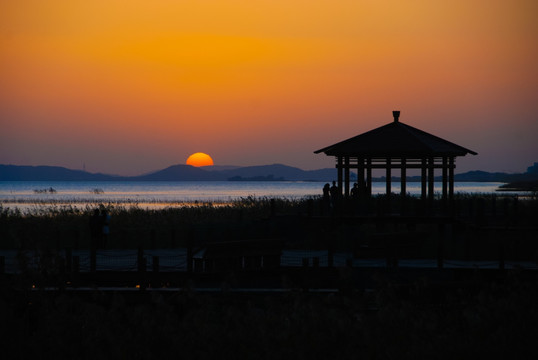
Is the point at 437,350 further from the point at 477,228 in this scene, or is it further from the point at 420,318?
the point at 477,228

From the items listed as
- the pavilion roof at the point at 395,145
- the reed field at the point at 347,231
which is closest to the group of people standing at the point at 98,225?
the reed field at the point at 347,231

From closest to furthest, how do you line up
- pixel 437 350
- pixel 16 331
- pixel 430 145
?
pixel 437 350, pixel 16 331, pixel 430 145

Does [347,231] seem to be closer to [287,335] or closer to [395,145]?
[395,145]

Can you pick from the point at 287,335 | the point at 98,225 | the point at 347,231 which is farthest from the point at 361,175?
the point at 287,335

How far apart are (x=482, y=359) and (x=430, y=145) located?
72.9 feet

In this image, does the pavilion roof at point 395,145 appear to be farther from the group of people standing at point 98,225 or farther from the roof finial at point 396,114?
the group of people standing at point 98,225

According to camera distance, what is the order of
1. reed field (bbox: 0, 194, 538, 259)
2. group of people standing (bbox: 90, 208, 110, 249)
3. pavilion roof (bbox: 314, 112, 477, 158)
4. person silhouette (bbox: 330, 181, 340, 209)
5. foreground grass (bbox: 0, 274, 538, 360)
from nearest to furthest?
foreground grass (bbox: 0, 274, 538, 360) → reed field (bbox: 0, 194, 538, 259) → group of people standing (bbox: 90, 208, 110, 249) → person silhouette (bbox: 330, 181, 340, 209) → pavilion roof (bbox: 314, 112, 477, 158)

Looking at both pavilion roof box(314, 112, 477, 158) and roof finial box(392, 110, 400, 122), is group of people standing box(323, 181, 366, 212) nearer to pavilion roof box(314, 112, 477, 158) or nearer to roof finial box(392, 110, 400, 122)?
pavilion roof box(314, 112, 477, 158)

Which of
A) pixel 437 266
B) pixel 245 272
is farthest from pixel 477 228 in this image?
pixel 245 272

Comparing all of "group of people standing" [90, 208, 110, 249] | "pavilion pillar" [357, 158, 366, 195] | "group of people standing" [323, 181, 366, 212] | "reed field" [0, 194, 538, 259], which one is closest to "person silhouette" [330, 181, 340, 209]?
"group of people standing" [323, 181, 366, 212]

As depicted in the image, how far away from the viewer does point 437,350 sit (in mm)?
12469

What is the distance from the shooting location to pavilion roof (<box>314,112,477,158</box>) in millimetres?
34125

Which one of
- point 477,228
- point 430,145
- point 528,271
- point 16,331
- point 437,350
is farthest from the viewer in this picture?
point 430,145

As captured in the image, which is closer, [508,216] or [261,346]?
[261,346]
